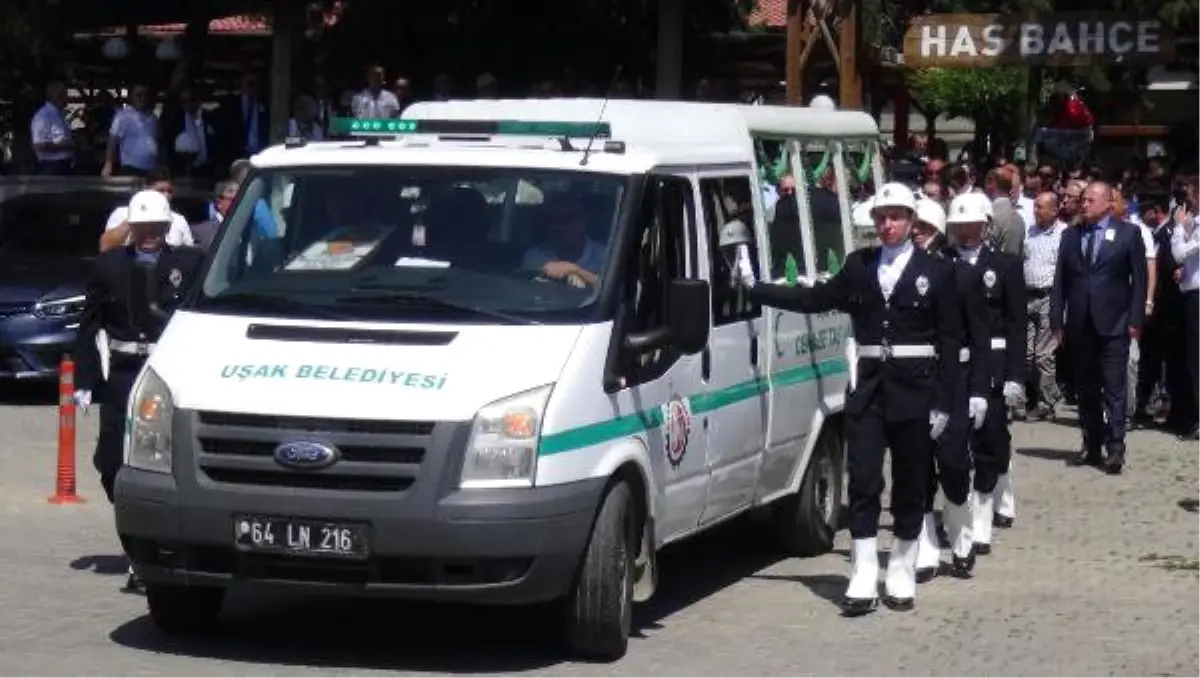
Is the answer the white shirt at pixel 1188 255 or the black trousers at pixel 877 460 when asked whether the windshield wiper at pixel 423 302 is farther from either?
the white shirt at pixel 1188 255

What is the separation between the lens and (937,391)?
11.4m

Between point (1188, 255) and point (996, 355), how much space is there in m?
6.61

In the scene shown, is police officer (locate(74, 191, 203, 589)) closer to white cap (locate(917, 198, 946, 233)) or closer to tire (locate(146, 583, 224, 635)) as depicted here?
tire (locate(146, 583, 224, 635))

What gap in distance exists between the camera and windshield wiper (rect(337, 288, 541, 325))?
32.4 ft

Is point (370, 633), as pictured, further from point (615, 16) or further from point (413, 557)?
point (615, 16)

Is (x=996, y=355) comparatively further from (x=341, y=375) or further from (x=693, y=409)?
(x=341, y=375)

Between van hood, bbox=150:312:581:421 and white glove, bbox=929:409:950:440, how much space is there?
2.36m

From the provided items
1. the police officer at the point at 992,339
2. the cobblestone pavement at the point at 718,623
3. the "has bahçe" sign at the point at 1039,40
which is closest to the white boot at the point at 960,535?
the cobblestone pavement at the point at 718,623

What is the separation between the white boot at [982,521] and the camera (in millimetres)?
13258

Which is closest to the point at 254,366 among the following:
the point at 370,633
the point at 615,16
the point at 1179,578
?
the point at 370,633

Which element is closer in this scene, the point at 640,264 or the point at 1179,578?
the point at 640,264

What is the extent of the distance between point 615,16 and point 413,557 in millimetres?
20433

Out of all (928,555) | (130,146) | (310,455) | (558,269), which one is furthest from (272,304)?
(130,146)

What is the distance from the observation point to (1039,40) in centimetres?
2320
